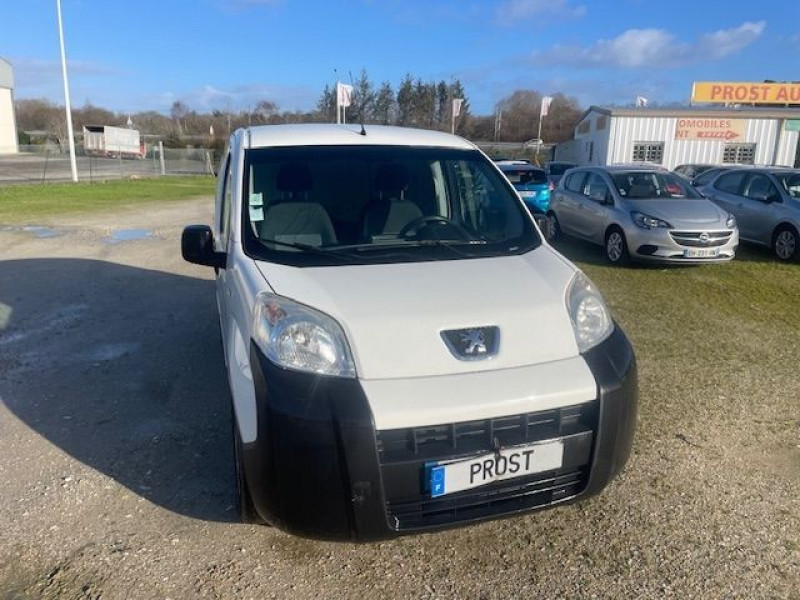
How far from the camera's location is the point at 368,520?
96.4 inches

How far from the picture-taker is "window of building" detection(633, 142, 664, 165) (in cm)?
3269

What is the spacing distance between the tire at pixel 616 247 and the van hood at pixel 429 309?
7.28 metres

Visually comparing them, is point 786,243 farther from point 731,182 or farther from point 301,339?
point 301,339

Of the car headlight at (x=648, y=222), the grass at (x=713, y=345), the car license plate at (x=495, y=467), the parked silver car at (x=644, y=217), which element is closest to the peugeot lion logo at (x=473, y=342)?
the car license plate at (x=495, y=467)

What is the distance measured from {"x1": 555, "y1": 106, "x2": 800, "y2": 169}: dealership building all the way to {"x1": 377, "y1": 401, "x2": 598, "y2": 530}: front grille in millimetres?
32398

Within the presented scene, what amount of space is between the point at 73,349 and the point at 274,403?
406 cm

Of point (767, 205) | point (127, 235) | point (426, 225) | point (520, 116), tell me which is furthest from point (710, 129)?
point (520, 116)

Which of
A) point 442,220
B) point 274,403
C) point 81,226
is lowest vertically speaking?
point 81,226

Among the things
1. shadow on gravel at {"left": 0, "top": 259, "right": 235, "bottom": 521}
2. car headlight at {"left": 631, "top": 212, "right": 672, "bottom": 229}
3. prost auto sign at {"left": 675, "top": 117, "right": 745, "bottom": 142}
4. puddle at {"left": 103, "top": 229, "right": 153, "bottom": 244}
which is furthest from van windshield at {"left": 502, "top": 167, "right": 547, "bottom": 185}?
prost auto sign at {"left": 675, "top": 117, "right": 745, "bottom": 142}

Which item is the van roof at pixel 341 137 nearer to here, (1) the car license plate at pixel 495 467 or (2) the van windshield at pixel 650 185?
(1) the car license plate at pixel 495 467

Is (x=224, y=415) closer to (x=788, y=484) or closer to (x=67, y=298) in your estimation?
(x=788, y=484)

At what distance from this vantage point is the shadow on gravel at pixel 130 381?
11.8 feet

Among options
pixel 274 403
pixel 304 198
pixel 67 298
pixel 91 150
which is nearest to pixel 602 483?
pixel 274 403

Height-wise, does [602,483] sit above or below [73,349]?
above
